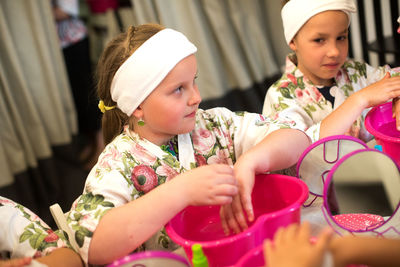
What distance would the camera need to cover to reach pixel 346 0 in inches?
50.0

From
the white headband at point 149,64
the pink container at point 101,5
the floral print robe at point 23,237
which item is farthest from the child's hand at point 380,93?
the pink container at point 101,5

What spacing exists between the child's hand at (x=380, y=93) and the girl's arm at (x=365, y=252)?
22.8 inches

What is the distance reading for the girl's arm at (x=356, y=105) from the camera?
43.7 inches

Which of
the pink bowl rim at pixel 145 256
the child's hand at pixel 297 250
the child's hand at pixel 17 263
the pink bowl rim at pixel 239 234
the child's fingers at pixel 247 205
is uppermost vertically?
the child's hand at pixel 297 250

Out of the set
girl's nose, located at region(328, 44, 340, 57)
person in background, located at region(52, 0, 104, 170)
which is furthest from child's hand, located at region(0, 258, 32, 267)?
person in background, located at region(52, 0, 104, 170)

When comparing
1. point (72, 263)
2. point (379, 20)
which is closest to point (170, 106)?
point (72, 263)

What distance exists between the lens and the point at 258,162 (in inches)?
37.0

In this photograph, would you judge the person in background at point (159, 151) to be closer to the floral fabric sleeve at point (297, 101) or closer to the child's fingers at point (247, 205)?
the child's fingers at point (247, 205)

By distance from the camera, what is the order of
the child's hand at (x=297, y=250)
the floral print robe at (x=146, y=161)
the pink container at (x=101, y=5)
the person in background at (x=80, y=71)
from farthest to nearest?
1. the pink container at (x=101, y=5)
2. the person in background at (x=80, y=71)
3. the floral print robe at (x=146, y=161)
4. the child's hand at (x=297, y=250)

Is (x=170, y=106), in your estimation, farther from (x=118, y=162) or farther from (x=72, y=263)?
(x=72, y=263)

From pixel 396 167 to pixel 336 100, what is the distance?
0.60 metres

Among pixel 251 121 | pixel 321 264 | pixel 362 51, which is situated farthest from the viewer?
pixel 362 51

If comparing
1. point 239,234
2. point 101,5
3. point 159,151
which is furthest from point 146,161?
point 101,5

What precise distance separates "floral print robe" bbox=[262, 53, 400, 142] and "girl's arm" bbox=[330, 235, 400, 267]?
70cm
